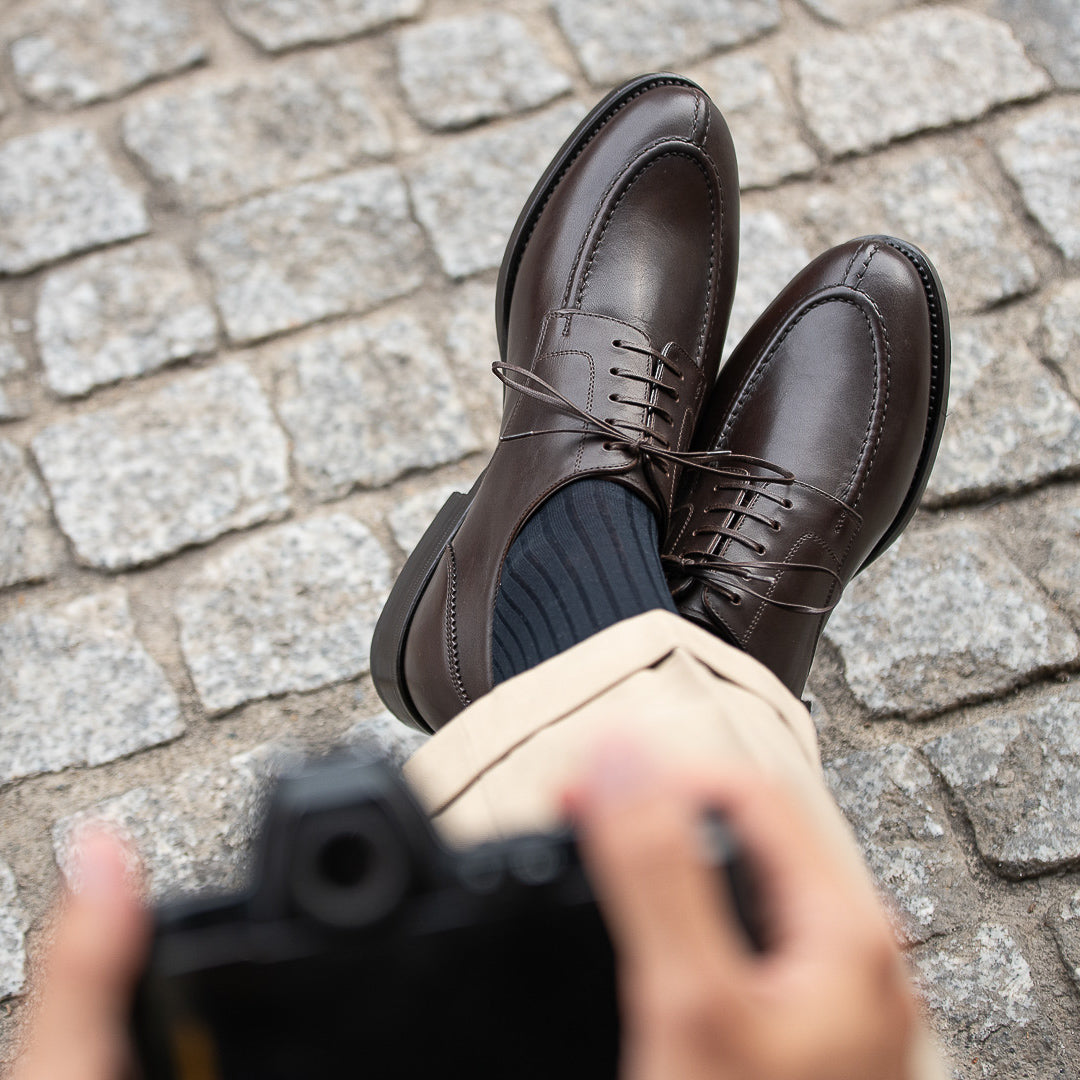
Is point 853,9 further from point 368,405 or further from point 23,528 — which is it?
point 23,528

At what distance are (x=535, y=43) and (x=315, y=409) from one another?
0.77 metres

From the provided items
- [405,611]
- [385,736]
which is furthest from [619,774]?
[385,736]

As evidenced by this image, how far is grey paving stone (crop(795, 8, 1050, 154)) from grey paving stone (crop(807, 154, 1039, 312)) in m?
0.08

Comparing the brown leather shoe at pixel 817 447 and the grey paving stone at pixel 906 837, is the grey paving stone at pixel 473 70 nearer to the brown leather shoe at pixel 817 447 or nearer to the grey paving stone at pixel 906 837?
the brown leather shoe at pixel 817 447

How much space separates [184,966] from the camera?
45 cm

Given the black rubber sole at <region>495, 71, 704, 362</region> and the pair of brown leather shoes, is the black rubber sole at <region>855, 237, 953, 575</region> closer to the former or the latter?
the pair of brown leather shoes

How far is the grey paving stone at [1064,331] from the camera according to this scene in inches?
59.2

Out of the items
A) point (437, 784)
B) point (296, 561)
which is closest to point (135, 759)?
point (296, 561)

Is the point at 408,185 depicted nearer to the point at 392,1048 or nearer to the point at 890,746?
the point at 890,746

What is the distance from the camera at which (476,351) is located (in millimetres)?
1558

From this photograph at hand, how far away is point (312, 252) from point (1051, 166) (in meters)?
1.20

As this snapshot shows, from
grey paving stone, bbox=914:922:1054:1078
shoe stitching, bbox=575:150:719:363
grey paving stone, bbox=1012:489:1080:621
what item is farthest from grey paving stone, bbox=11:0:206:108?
grey paving stone, bbox=914:922:1054:1078

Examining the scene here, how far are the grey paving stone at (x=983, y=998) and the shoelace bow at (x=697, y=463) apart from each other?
44cm

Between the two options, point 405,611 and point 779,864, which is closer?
point 779,864
